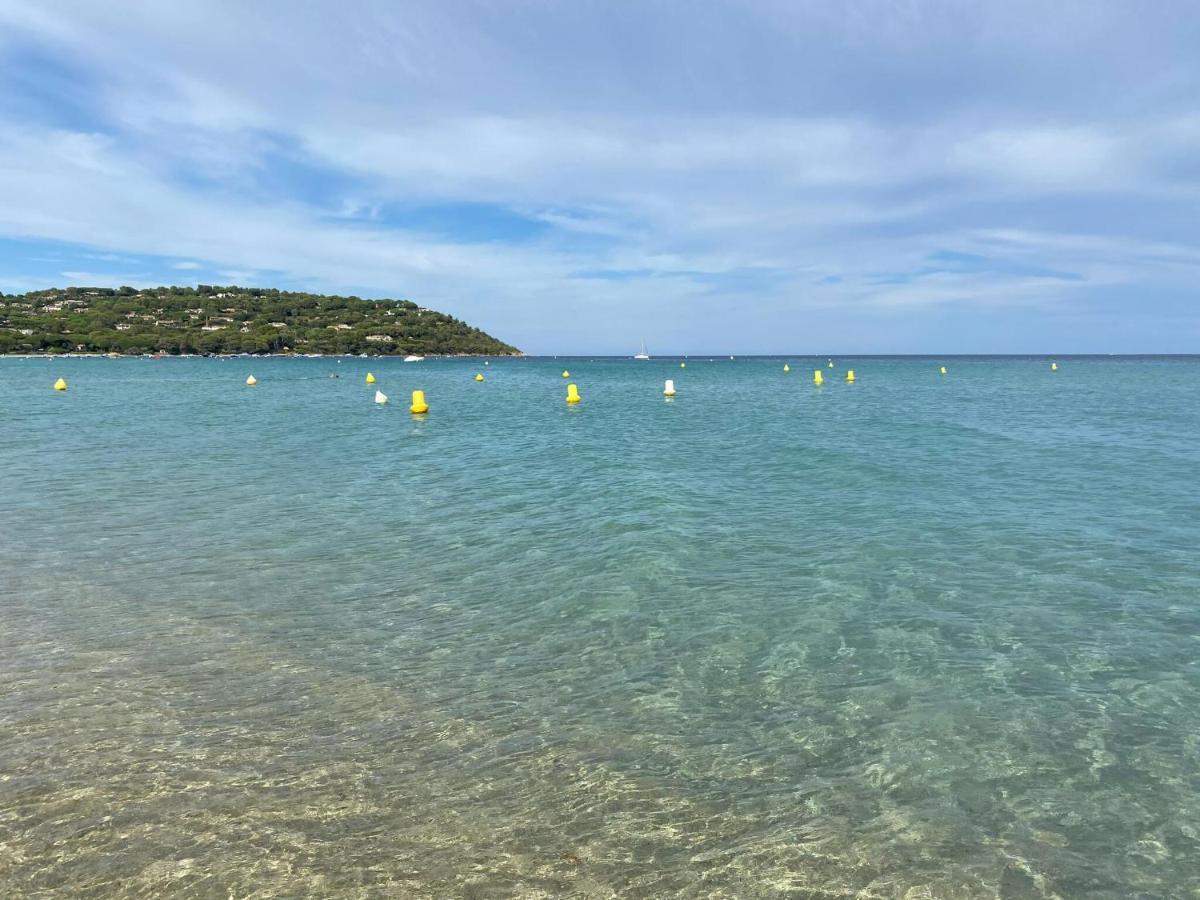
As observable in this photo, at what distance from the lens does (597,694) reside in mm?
7477

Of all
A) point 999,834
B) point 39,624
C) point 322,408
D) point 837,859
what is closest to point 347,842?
point 837,859

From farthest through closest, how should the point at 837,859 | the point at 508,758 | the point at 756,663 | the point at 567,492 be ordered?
the point at 567,492, the point at 756,663, the point at 508,758, the point at 837,859

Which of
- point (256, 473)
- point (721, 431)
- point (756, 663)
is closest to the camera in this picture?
point (756, 663)

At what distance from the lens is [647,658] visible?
8414 mm

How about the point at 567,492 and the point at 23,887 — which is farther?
the point at 567,492

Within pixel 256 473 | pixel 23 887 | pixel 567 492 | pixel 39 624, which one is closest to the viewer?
pixel 23 887

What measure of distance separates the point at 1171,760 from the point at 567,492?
46.1 ft

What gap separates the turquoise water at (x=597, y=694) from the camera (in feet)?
16.2

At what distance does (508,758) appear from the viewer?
617 centimetres

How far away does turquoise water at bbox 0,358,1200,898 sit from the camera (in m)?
4.95

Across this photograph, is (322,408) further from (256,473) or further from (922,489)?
(922,489)

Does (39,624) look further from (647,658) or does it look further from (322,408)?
(322,408)

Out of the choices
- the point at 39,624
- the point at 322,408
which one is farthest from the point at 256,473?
the point at 322,408

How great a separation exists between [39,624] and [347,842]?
678cm
